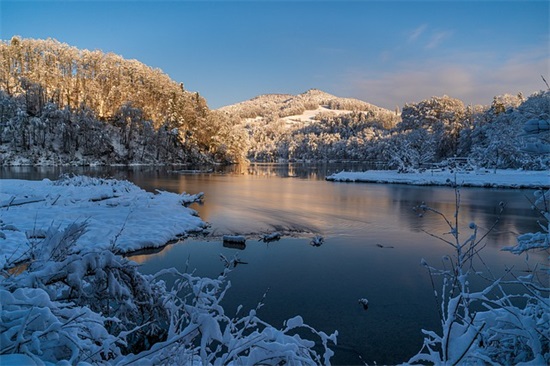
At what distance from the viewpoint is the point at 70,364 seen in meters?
1.76

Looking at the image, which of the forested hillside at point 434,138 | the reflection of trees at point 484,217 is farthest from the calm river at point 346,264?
the forested hillside at point 434,138

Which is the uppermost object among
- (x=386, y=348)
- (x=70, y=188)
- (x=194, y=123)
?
(x=194, y=123)

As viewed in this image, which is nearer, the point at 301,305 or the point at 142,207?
the point at 301,305

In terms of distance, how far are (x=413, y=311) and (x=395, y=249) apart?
5.57m

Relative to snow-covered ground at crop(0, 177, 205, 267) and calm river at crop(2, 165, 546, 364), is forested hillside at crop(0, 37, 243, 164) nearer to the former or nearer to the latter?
snow-covered ground at crop(0, 177, 205, 267)

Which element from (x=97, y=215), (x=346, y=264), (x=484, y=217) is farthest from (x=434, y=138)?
(x=97, y=215)

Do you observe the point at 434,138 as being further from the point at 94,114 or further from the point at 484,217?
the point at 94,114

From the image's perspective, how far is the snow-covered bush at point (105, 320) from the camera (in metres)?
1.92

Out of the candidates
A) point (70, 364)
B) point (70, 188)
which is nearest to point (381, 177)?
point (70, 188)

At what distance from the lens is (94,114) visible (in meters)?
80.9

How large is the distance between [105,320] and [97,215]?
14.7 meters

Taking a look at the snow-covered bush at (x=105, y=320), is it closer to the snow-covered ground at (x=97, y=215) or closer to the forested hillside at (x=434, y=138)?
the forested hillside at (x=434, y=138)

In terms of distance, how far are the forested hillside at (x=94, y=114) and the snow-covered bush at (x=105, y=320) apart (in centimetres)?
7691

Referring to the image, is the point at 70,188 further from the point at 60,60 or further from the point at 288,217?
the point at 60,60
